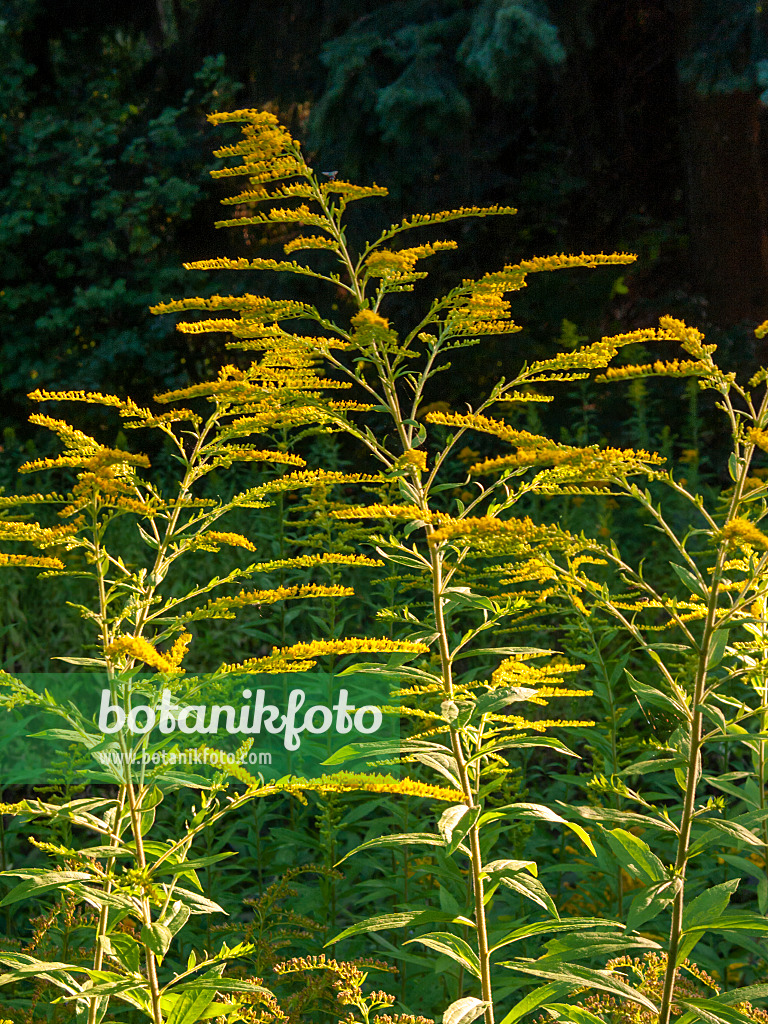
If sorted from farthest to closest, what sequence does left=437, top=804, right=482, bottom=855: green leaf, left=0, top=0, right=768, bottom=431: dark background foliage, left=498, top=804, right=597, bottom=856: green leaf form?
left=0, top=0, right=768, bottom=431: dark background foliage, left=498, top=804, right=597, bottom=856: green leaf, left=437, top=804, right=482, bottom=855: green leaf

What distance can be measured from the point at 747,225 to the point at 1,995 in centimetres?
650

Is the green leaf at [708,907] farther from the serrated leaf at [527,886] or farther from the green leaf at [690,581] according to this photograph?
the green leaf at [690,581]

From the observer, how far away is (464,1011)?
1.66m

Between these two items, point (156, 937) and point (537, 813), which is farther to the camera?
point (537, 813)

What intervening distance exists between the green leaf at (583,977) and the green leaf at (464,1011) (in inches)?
3.6

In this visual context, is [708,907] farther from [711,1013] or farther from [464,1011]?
[464,1011]

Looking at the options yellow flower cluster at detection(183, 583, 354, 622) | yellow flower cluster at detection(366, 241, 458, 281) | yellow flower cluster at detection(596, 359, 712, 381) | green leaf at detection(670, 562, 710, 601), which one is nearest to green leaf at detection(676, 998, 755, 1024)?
green leaf at detection(670, 562, 710, 601)

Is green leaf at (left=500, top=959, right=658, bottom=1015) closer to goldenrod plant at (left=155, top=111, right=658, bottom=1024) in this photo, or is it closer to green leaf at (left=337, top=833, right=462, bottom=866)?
goldenrod plant at (left=155, top=111, right=658, bottom=1024)

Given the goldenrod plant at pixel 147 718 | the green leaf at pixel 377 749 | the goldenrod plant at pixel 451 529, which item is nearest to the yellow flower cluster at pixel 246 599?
the goldenrod plant at pixel 147 718

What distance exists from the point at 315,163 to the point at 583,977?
6389 mm

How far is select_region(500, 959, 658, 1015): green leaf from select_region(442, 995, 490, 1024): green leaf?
92 millimetres

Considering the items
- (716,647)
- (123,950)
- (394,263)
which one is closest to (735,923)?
(716,647)

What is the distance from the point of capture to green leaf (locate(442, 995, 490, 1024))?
1613mm

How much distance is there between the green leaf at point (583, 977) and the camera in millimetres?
1629
